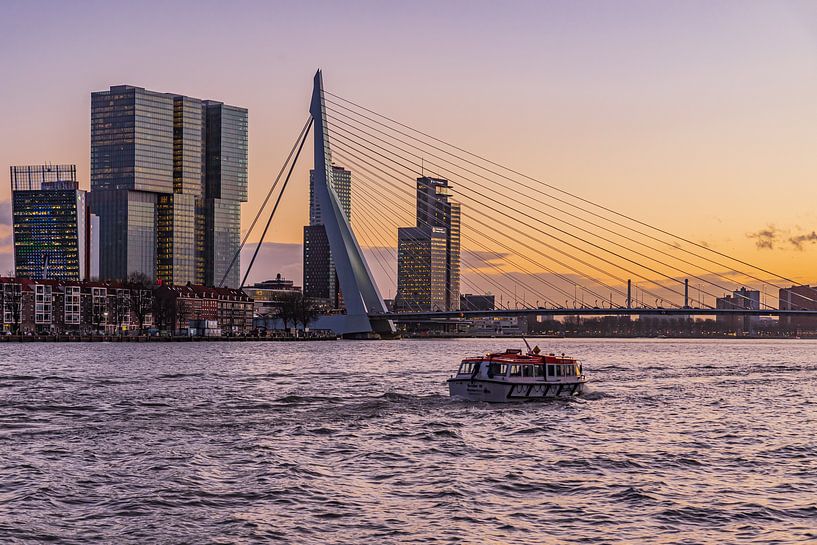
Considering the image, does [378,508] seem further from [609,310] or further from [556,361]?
[609,310]

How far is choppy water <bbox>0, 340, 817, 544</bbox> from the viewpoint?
21.0m

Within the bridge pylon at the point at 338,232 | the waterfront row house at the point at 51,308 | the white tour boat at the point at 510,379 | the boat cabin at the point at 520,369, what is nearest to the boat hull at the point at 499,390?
the white tour boat at the point at 510,379

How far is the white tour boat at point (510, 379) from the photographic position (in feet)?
153

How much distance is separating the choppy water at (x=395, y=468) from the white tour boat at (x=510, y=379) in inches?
59.1

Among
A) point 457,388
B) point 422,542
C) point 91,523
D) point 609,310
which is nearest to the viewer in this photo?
point 422,542

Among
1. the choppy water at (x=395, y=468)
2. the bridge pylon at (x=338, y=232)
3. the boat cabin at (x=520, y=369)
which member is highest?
the bridge pylon at (x=338, y=232)

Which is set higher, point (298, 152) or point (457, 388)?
point (298, 152)

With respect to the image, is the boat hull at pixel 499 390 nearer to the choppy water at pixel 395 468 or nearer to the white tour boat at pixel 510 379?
the white tour boat at pixel 510 379

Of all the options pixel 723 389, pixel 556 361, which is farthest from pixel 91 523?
pixel 723 389

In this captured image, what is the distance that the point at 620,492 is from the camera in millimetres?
24938

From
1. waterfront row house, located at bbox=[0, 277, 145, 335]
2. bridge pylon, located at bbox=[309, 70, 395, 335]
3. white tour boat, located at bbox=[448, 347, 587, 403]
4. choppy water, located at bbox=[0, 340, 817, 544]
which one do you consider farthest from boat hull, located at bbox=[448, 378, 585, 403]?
waterfront row house, located at bbox=[0, 277, 145, 335]

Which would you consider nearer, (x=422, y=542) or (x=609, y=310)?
(x=422, y=542)

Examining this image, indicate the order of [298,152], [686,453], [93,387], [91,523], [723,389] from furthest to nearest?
1. [298,152]
2. [723,389]
3. [93,387]
4. [686,453]
5. [91,523]

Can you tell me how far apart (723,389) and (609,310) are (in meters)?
65.3
